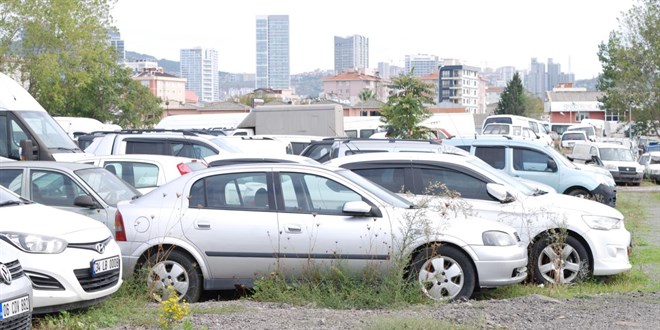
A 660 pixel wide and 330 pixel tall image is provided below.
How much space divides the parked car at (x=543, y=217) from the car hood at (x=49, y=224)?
3738 millimetres

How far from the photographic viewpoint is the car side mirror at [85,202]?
10516 mm

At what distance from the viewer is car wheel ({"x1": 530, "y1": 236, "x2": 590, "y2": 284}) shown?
34.1 feet

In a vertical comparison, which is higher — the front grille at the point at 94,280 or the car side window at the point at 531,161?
the car side window at the point at 531,161

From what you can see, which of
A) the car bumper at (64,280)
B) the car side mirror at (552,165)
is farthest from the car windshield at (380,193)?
the car side mirror at (552,165)

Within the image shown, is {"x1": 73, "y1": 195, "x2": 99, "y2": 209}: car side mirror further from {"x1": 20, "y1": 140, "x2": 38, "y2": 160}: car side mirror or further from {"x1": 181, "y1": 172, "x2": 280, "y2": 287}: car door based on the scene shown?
{"x1": 20, "y1": 140, "x2": 38, "y2": 160}: car side mirror

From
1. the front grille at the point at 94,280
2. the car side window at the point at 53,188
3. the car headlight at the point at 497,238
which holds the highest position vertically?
the car side window at the point at 53,188

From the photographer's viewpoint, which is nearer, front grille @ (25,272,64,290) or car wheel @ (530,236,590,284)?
front grille @ (25,272,64,290)

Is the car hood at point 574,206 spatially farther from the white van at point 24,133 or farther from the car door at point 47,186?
the white van at point 24,133

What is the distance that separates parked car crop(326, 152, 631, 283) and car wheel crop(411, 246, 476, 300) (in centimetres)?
85

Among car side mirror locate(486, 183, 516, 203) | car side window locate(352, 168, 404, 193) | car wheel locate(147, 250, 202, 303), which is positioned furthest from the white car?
car side mirror locate(486, 183, 516, 203)

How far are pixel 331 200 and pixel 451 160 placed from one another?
2.60 metres

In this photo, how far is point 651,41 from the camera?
135 feet

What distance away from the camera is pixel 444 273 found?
9.17 metres

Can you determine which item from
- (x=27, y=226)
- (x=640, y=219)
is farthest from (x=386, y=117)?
(x=27, y=226)
